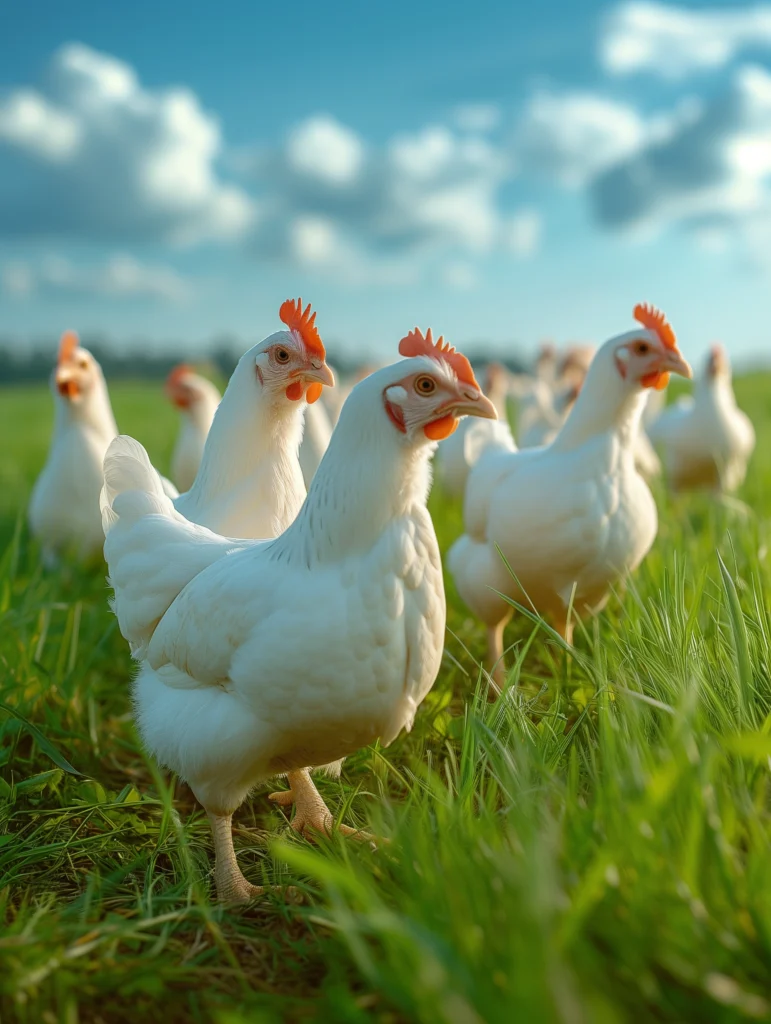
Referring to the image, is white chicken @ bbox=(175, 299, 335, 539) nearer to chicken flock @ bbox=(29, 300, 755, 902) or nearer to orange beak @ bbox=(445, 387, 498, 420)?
chicken flock @ bbox=(29, 300, 755, 902)

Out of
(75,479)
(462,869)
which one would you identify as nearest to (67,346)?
(75,479)

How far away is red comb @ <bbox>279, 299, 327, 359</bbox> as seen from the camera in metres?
2.94

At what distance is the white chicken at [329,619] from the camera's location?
2.05 meters

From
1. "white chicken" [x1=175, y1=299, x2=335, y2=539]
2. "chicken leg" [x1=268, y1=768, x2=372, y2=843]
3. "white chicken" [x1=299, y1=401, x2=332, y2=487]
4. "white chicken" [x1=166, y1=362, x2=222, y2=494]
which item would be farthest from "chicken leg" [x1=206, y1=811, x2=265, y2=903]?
"white chicken" [x1=166, y1=362, x2=222, y2=494]

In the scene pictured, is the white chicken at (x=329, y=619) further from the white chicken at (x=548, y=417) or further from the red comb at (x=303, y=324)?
the white chicken at (x=548, y=417)

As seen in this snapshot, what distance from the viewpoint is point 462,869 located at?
5.04ft

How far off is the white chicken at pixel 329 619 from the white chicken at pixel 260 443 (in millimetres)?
644

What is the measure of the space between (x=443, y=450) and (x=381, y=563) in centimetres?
515

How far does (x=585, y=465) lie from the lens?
11.0ft

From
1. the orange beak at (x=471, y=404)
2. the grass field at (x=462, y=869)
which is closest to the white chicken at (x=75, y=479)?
the grass field at (x=462, y=869)

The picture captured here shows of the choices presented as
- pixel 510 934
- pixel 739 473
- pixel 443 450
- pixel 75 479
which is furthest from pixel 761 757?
pixel 739 473

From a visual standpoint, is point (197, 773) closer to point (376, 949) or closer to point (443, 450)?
point (376, 949)

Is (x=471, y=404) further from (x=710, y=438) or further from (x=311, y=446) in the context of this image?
(x=710, y=438)

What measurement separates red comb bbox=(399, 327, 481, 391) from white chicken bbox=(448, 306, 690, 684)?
4.26ft
